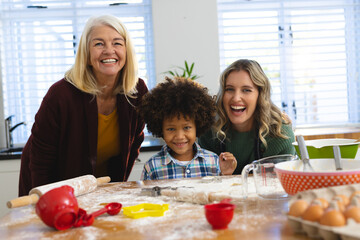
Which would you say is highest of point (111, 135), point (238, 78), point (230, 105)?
point (238, 78)

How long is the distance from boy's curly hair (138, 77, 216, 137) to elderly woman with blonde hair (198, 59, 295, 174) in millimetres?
176

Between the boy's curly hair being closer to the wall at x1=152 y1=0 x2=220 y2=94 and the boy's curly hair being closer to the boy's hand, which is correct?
the boy's hand

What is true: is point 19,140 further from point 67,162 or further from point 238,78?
point 238,78

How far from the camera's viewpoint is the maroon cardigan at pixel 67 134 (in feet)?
5.71

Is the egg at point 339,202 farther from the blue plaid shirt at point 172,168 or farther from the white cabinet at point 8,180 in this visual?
the white cabinet at point 8,180

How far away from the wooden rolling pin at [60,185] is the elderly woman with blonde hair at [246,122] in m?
0.70

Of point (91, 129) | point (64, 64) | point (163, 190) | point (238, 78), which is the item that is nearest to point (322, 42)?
point (238, 78)

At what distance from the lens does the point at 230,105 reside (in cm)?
188

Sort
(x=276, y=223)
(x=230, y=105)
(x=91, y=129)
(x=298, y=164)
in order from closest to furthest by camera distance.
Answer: (x=276, y=223), (x=298, y=164), (x=91, y=129), (x=230, y=105)

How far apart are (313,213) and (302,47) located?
10.5ft

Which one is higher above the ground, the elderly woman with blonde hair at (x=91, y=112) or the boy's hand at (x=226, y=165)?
the elderly woman with blonde hair at (x=91, y=112)

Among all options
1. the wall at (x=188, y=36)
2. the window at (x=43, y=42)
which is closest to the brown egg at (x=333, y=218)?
the wall at (x=188, y=36)

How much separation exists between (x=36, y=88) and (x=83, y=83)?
206 centimetres

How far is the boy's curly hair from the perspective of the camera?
5.27 feet
